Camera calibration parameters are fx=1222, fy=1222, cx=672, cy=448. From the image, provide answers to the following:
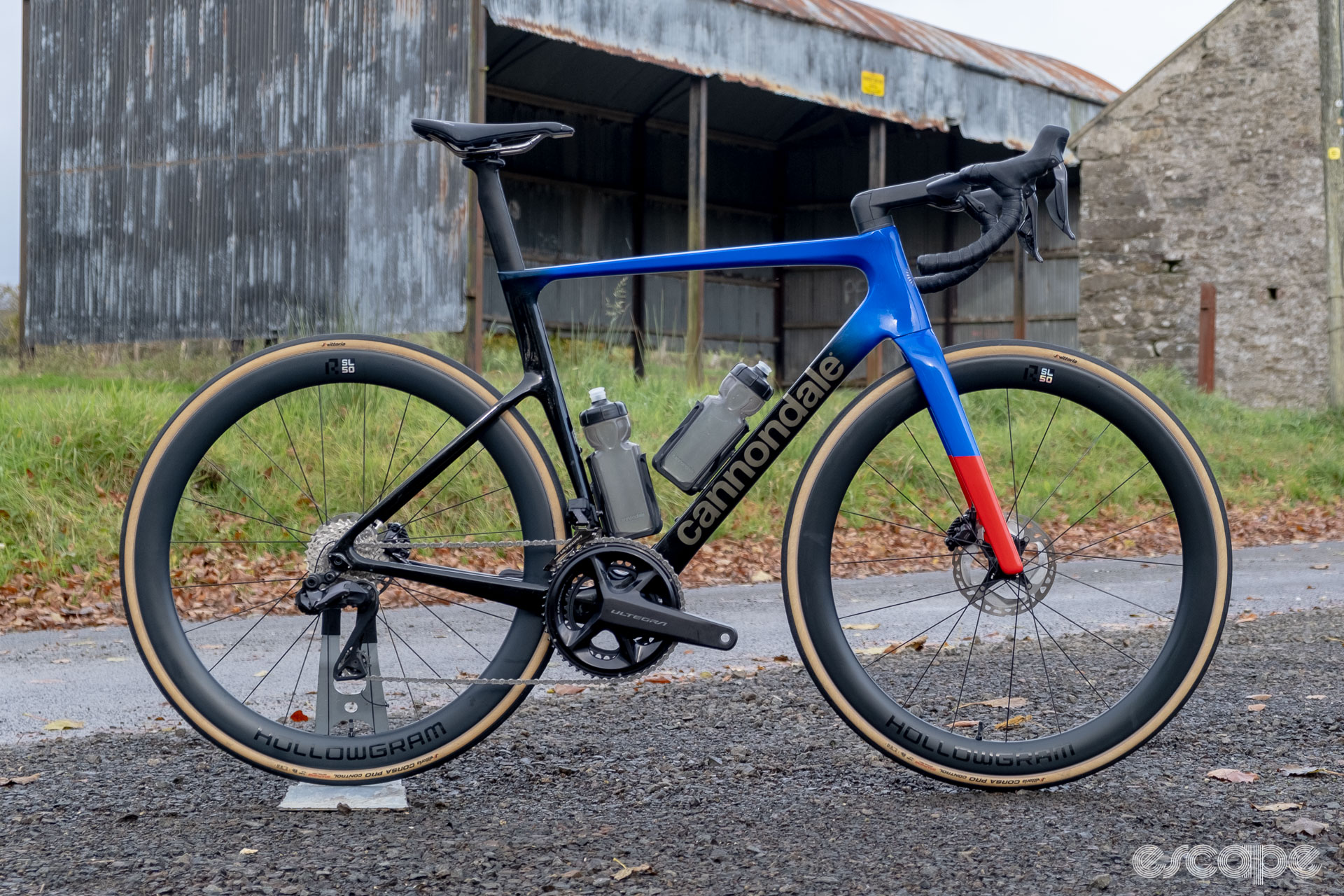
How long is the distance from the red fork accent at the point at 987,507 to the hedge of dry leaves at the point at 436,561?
1797mm

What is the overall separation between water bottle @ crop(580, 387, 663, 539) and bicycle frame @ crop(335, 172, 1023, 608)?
0.14 ft

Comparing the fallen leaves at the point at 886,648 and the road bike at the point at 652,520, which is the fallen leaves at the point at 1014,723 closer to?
the road bike at the point at 652,520

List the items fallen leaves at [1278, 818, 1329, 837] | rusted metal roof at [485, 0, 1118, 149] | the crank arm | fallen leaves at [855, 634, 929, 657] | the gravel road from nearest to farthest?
fallen leaves at [1278, 818, 1329, 837]
the crank arm
the gravel road
fallen leaves at [855, 634, 929, 657]
rusted metal roof at [485, 0, 1118, 149]

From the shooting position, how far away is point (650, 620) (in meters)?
2.45

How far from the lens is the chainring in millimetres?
2463

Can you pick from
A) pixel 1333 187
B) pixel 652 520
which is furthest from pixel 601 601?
pixel 1333 187

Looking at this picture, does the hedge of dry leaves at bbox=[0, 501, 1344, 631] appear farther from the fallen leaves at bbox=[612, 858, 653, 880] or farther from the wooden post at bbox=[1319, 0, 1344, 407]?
the wooden post at bbox=[1319, 0, 1344, 407]

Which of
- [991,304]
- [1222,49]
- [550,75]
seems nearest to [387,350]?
[1222,49]

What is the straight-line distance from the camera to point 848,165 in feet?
76.3

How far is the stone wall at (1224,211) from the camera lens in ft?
50.3

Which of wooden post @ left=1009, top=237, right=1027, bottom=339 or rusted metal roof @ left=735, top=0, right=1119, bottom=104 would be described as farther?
wooden post @ left=1009, top=237, right=1027, bottom=339

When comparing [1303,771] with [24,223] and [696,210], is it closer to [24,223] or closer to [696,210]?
[696,210]

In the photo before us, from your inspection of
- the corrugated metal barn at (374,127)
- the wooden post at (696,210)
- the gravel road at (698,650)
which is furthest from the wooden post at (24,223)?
the gravel road at (698,650)

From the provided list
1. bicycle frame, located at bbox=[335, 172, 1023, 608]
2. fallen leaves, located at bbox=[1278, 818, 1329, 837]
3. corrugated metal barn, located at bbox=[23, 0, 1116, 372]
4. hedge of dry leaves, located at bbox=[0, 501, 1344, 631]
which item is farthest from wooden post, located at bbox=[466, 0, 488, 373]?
fallen leaves, located at bbox=[1278, 818, 1329, 837]
